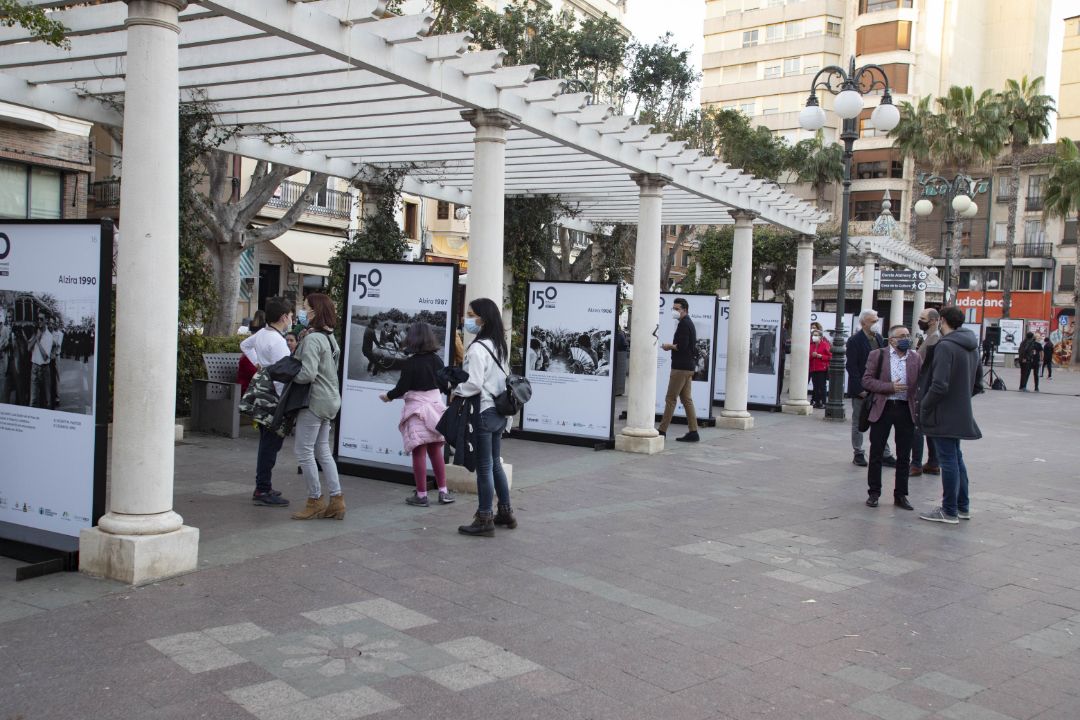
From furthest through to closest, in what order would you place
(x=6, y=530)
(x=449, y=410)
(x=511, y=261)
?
(x=511, y=261), (x=449, y=410), (x=6, y=530)

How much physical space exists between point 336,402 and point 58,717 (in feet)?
12.3

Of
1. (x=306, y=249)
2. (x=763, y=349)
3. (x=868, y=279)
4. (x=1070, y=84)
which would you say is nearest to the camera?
(x=763, y=349)

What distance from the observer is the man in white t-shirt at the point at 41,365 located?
233 inches

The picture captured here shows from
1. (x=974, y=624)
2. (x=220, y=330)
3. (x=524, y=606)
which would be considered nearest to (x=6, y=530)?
(x=524, y=606)

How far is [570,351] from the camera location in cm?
1228

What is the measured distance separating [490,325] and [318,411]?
1481mm

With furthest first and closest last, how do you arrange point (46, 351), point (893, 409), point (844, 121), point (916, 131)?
point (916, 131) < point (844, 121) < point (893, 409) < point (46, 351)

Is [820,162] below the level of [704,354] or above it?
above

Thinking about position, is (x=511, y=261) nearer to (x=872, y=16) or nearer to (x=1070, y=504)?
(x=1070, y=504)

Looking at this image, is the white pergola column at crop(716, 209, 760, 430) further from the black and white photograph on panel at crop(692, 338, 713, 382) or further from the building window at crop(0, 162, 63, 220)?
the building window at crop(0, 162, 63, 220)

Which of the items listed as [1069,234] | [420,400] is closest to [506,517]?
[420,400]

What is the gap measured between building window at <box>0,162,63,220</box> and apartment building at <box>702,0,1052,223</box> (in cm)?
4625

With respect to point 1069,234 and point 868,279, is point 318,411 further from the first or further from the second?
point 1069,234

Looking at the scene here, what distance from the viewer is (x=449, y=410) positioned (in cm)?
716
